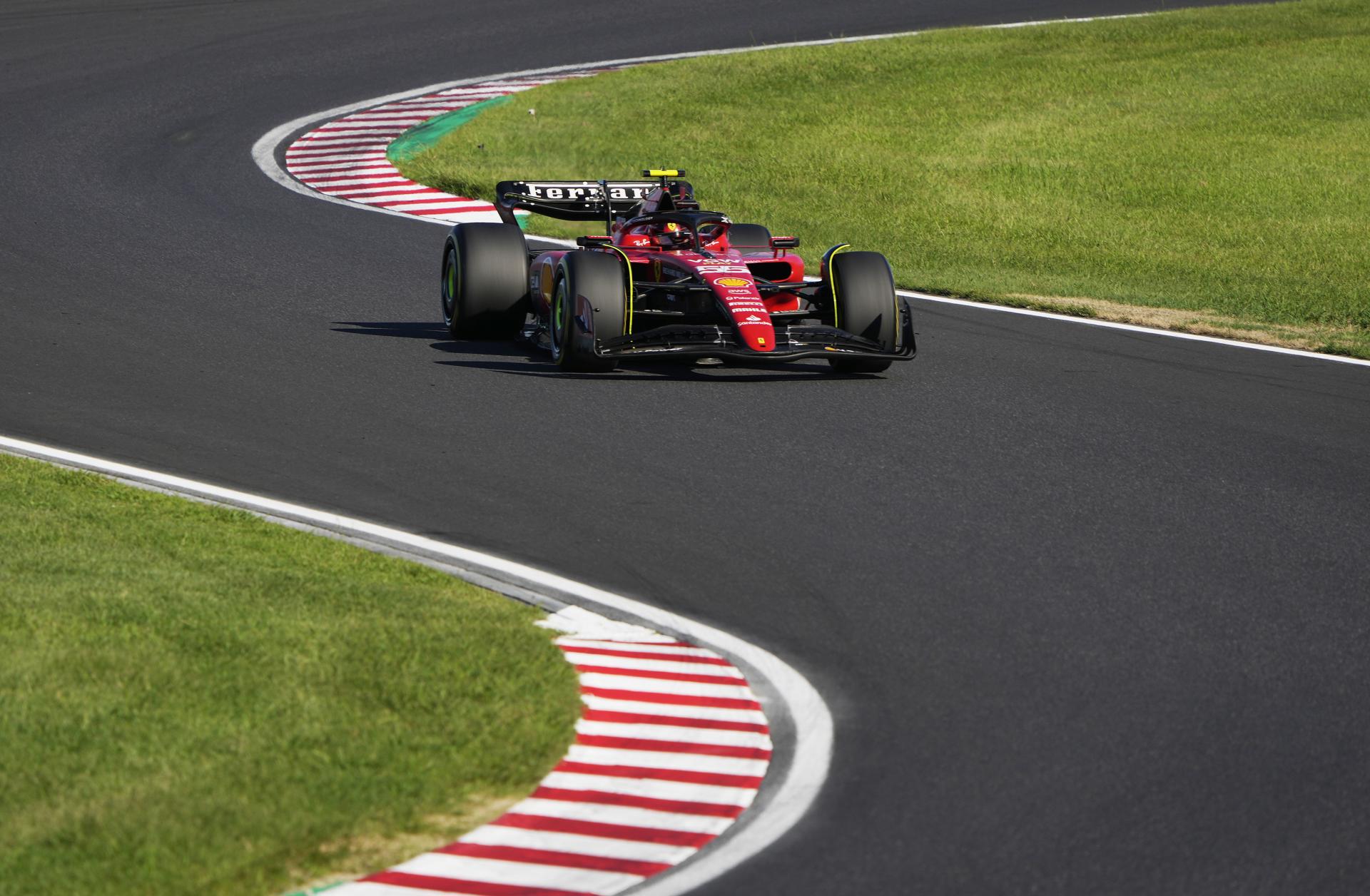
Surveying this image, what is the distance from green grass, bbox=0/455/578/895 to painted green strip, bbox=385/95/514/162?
15.2 m

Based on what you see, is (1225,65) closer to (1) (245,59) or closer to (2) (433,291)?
(1) (245,59)

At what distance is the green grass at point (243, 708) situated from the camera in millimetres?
5145

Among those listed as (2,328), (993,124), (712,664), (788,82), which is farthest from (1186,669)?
(788,82)

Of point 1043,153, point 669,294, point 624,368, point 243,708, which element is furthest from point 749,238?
point 1043,153

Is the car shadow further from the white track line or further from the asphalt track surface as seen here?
the white track line

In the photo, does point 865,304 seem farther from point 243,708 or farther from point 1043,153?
point 1043,153

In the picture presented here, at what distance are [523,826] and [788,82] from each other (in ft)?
76.3

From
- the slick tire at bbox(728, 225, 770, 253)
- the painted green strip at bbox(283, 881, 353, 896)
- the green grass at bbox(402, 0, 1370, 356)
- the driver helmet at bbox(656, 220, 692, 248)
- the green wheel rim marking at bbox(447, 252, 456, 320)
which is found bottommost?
the green grass at bbox(402, 0, 1370, 356)

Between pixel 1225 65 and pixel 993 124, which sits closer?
pixel 993 124

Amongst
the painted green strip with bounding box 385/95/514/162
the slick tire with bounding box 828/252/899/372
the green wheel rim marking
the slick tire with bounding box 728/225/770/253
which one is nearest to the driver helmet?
the slick tire with bounding box 728/225/770/253

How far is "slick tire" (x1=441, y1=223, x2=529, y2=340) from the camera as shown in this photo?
542 inches

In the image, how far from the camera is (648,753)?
20.1 ft

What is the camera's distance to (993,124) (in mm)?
26062

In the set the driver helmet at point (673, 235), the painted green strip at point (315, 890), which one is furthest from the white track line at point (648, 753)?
the driver helmet at point (673, 235)
